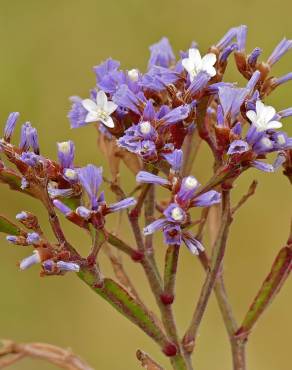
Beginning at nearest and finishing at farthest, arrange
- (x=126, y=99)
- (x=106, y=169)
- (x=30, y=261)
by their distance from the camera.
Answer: (x=30, y=261) < (x=126, y=99) < (x=106, y=169)

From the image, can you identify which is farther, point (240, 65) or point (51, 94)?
point (51, 94)

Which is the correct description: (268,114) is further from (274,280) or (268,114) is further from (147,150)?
(274,280)

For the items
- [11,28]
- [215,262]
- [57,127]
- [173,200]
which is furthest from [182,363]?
[11,28]

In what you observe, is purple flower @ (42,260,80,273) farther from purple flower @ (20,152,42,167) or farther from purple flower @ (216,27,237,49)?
purple flower @ (216,27,237,49)

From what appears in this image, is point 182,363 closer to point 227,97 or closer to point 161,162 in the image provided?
point 161,162

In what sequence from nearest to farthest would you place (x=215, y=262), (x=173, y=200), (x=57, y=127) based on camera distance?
(x=173, y=200)
(x=215, y=262)
(x=57, y=127)

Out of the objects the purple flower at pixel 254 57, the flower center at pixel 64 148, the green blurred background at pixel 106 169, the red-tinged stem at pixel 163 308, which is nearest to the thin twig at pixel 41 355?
the red-tinged stem at pixel 163 308

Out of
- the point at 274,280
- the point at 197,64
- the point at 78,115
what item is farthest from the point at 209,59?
the point at 274,280
